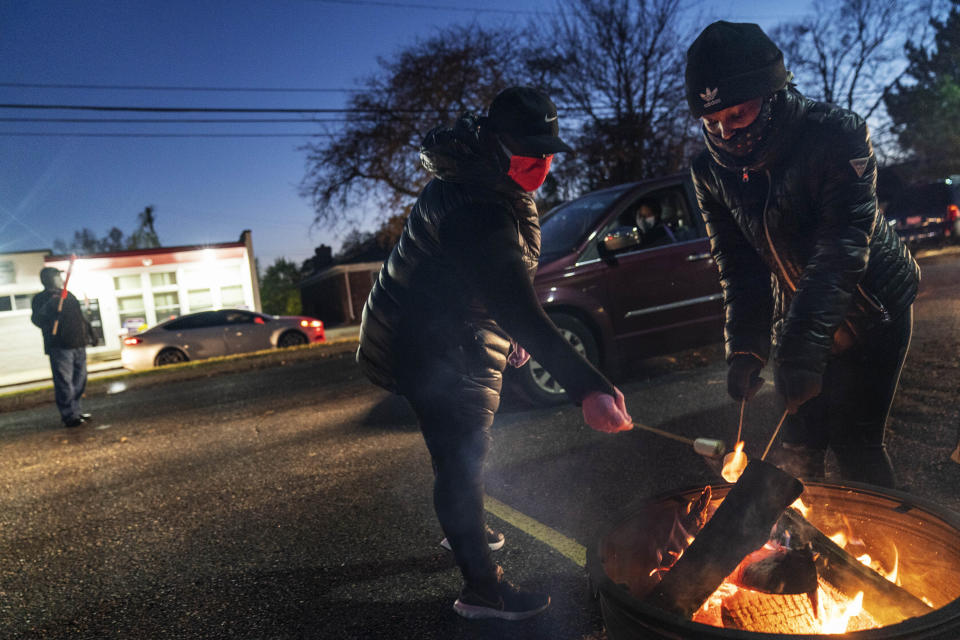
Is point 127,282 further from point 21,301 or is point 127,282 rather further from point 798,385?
point 798,385

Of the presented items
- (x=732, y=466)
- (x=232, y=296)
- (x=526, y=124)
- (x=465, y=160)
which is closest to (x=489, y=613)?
(x=732, y=466)

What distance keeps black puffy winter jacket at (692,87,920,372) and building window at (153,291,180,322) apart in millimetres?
28541

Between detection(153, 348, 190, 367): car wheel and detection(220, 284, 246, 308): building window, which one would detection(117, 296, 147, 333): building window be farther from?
detection(153, 348, 190, 367): car wheel

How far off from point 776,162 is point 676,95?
1118 inches

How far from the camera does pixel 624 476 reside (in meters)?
3.84

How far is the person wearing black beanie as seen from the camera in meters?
1.82

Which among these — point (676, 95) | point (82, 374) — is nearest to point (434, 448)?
point (82, 374)

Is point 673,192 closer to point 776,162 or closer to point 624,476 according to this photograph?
point 624,476

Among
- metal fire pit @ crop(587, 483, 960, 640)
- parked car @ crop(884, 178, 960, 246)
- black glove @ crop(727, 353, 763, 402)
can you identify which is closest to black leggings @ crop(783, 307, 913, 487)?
black glove @ crop(727, 353, 763, 402)

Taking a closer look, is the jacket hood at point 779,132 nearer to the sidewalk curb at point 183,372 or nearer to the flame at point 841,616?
the flame at point 841,616

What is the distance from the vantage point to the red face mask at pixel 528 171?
2.05 m

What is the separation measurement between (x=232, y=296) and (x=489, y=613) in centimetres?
2816

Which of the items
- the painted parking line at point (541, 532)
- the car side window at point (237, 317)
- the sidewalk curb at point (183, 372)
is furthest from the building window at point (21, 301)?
the painted parking line at point (541, 532)

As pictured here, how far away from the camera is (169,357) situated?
1468 centimetres
